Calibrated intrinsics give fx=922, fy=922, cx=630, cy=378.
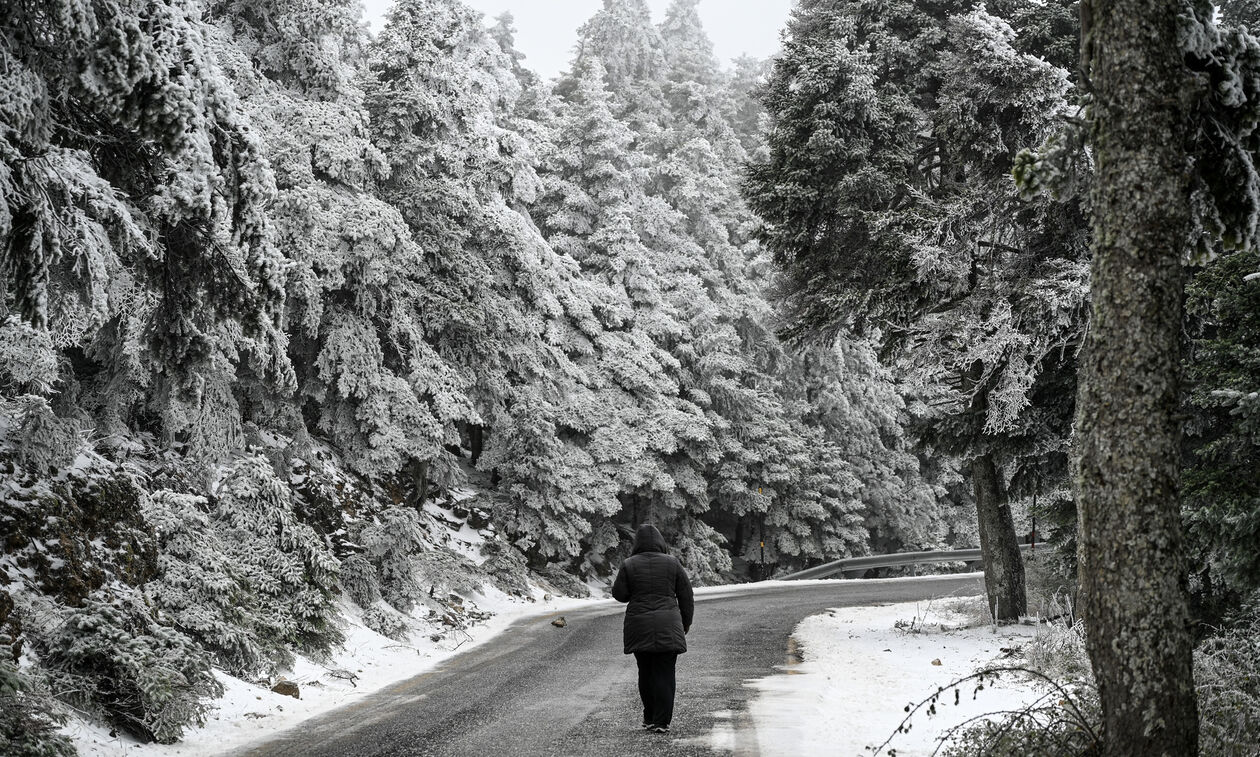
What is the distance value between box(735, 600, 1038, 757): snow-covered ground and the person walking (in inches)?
22.0

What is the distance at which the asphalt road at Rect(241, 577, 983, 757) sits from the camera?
6.76m

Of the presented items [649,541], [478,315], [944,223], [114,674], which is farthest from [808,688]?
[478,315]

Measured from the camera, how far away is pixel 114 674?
6887 millimetres

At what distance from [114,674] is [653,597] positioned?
13.6ft

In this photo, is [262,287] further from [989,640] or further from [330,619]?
[989,640]

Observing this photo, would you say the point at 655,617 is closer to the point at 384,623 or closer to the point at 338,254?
the point at 384,623

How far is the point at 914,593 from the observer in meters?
22.7

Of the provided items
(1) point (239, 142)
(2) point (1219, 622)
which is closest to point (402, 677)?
(1) point (239, 142)

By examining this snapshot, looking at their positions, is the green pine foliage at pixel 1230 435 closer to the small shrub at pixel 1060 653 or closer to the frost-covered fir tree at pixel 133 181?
the small shrub at pixel 1060 653

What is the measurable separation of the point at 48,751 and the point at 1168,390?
6.29m

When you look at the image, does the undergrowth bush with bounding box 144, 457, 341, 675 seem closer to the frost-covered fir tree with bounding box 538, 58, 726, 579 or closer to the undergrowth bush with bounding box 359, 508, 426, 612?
the undergrowth bush with bounding box 359, 508, 426, 612

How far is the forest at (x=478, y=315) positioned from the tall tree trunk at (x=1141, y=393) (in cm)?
10

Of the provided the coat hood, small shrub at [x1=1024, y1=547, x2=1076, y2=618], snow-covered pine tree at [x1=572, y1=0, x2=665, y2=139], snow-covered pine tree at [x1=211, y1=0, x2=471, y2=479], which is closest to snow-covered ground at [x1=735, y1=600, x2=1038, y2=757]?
small shrub at [x1=1024, y1=547, x2=1076, y2=618]

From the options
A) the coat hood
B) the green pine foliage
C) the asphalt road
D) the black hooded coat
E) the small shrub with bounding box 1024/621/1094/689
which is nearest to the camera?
the green pine foliage
